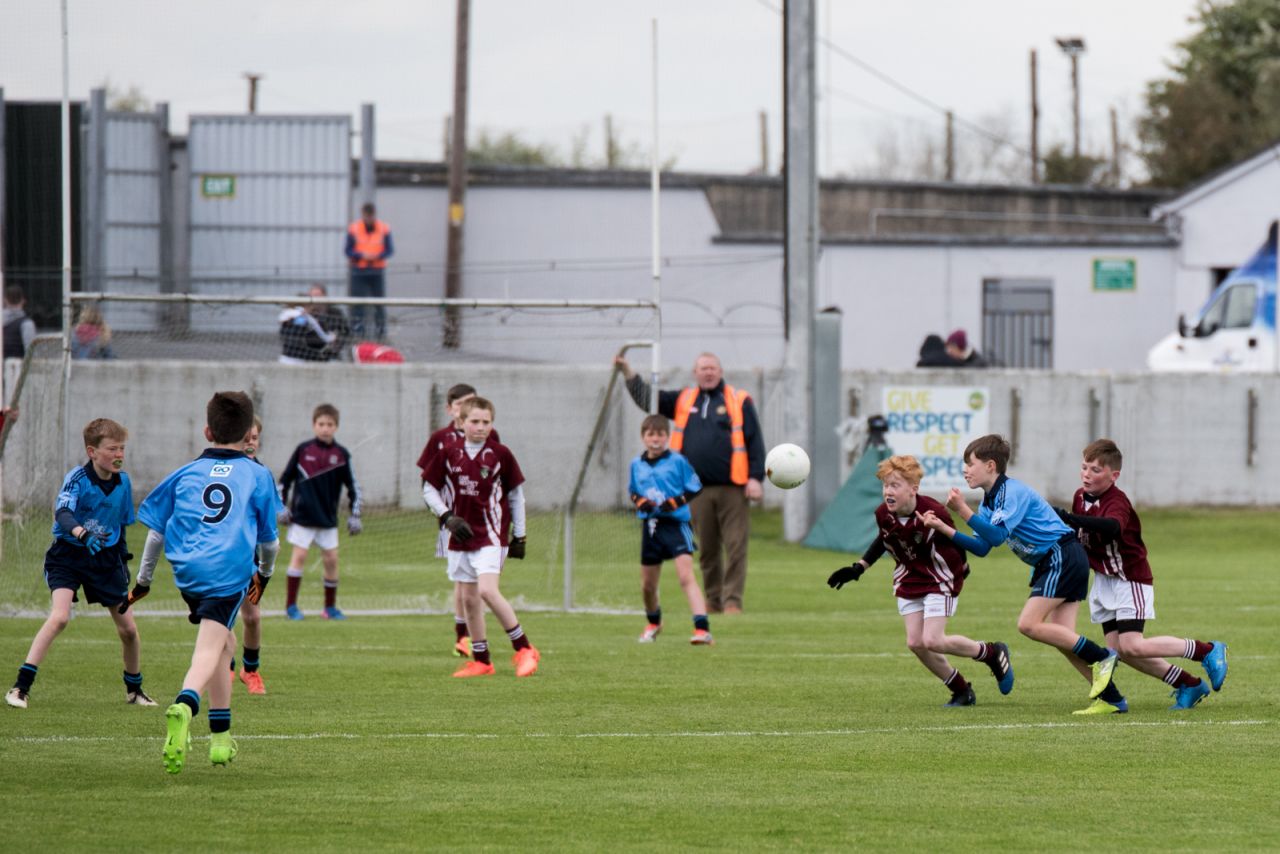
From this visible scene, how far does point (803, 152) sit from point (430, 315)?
217 inches

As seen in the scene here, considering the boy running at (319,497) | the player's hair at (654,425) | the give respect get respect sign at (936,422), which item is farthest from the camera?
the give respect get respect sign at (936,422)

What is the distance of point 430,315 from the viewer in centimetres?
2223

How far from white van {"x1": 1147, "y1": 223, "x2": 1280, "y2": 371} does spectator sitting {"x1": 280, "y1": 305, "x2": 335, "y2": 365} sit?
52.9ft

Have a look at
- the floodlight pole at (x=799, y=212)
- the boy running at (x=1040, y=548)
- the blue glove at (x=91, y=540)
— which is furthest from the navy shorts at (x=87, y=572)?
the floodlight pole at (x=799, y=212)

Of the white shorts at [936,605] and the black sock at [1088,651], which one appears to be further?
the white shorts at [936,605]

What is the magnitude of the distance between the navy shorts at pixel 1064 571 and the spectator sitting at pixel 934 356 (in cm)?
1654

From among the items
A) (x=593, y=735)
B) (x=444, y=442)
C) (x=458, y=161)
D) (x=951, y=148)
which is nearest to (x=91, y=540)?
(x=444, y=442)

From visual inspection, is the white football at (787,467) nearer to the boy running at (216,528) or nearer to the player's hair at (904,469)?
the player's hair at (904,469)

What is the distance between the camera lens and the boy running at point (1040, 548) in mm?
10648

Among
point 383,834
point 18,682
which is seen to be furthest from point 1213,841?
point 18,682

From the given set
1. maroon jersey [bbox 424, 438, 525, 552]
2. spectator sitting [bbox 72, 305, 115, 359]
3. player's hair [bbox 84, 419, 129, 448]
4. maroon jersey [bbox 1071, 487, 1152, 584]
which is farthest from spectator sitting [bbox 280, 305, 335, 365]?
maroon jersey [bbox 1071, 487, 1152, 584]

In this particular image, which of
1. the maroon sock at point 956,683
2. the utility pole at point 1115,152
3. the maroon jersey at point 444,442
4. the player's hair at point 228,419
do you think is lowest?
the maroon sock at point 956,683

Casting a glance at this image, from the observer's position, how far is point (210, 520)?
8.86 meters

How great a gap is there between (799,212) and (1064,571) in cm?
1371
